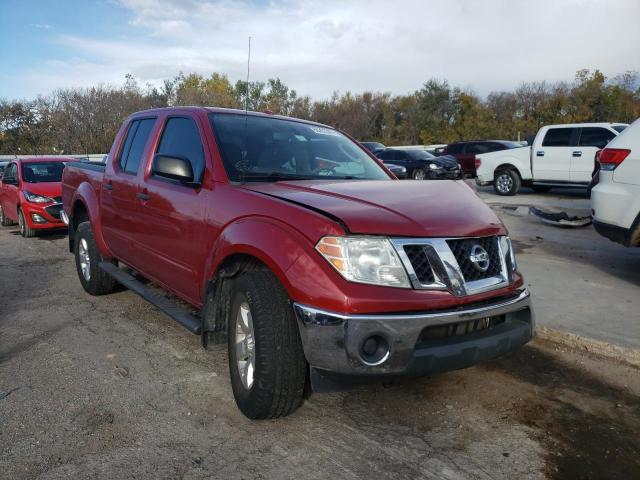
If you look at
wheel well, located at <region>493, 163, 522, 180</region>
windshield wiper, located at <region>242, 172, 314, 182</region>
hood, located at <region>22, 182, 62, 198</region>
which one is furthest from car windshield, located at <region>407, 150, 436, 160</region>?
windshield wiper, located at <region>242, 172, 314, 182</region>

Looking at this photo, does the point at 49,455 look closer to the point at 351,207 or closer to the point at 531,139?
the point at 351,207

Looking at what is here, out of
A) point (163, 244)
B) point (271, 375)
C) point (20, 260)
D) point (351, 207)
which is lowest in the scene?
point (20, 260)

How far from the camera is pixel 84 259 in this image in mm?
5977

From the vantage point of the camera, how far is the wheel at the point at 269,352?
279 cm

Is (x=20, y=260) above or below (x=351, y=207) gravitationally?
below

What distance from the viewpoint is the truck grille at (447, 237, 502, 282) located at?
2832 millimetres

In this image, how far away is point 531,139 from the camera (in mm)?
A: 15164

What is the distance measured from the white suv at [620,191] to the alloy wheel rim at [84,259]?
5.57m

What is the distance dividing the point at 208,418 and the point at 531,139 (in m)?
14.2

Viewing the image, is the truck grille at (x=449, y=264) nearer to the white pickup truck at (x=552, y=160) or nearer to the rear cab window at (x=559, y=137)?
the white pickup truck at (x=552, y=160)

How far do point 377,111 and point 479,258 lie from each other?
161ft

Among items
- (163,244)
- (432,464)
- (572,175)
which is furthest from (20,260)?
(572,175)

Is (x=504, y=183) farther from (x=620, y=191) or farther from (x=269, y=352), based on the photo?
(x=269, y=352)

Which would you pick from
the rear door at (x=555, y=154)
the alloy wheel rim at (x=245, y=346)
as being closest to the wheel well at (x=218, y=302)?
the alloy wheel rim at (x=245, y=346)
